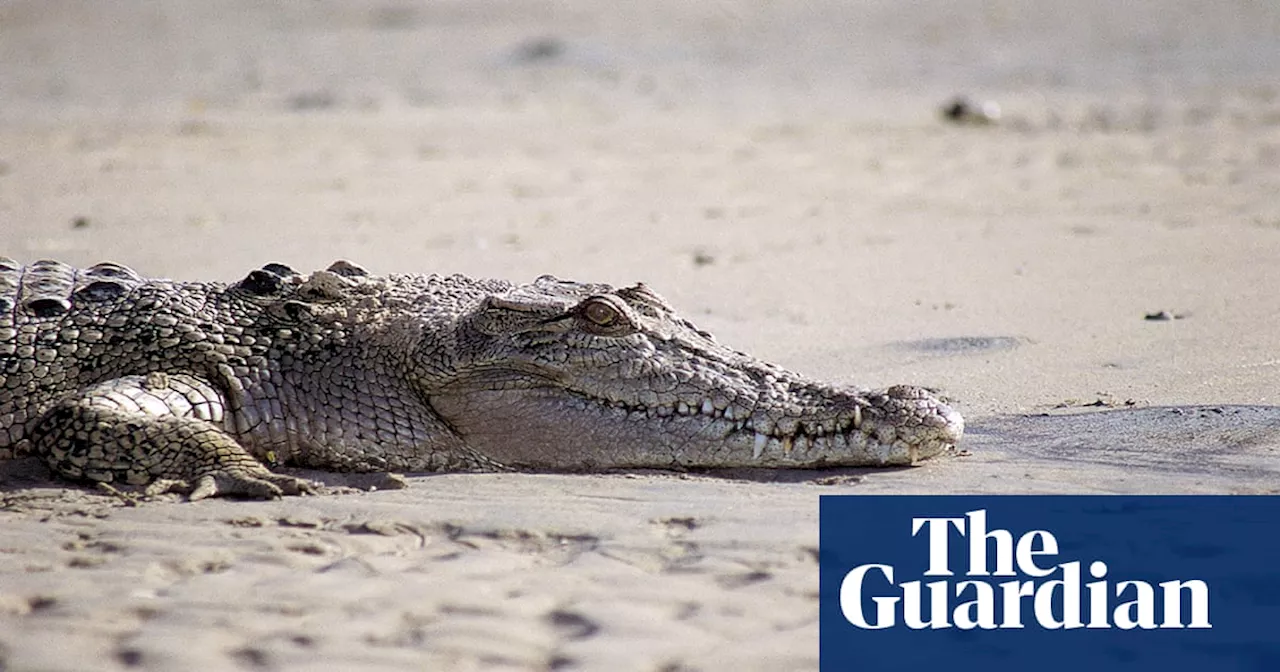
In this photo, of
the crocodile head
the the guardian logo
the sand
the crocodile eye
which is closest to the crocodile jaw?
the crocodile head

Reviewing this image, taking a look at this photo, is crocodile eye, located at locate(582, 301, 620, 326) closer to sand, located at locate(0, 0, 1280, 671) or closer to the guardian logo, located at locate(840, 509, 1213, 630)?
sand, located at locate(0, 0, 1280, 671)

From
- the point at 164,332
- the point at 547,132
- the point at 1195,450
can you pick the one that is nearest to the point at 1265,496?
the point at 1195,450

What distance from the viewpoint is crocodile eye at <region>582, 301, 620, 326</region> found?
5035 mm

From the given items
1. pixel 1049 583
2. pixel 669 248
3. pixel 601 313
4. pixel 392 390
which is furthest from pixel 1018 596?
pixel 669 248

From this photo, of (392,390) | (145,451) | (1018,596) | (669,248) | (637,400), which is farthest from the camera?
(669,248)

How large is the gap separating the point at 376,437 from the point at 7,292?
143 cm

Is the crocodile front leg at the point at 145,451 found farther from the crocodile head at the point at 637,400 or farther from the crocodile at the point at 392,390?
the crocodile head at the point at 637,400

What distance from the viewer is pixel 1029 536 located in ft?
14.3

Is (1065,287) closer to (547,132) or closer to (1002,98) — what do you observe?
(547,132)

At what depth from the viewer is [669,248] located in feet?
30.5

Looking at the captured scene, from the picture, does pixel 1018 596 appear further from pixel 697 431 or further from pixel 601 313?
pixel 601 313

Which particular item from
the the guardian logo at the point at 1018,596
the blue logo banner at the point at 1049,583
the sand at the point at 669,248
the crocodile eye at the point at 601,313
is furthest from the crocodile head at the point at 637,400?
the the guardian logo at the point at 1018,596

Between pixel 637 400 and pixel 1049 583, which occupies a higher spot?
pixel 637 400

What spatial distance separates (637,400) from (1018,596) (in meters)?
1.42
